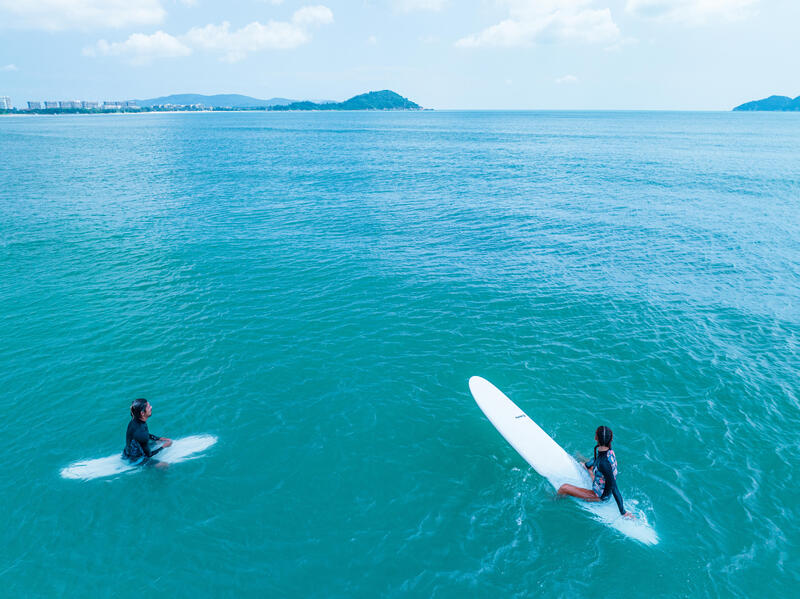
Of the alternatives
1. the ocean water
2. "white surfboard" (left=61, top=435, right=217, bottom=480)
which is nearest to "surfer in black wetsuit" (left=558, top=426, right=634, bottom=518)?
the ocean water

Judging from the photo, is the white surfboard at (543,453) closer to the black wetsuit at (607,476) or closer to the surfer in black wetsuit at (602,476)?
the surfer in black wetsuit at (602,476)

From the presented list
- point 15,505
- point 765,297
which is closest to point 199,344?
point 15,505

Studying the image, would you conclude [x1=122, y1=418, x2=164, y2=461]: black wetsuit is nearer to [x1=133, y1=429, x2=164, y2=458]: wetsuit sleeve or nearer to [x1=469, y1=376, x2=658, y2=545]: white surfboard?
[x1=133, y1=429, x2=164, y2=458]: wetsuit sleeve

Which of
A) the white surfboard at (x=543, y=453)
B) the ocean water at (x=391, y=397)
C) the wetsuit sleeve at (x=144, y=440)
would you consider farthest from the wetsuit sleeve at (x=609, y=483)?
the wetsuit sleeve at (x=144, y=440)

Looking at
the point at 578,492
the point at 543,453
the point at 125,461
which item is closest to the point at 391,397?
the point at 543,453

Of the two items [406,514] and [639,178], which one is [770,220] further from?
[406,514]
